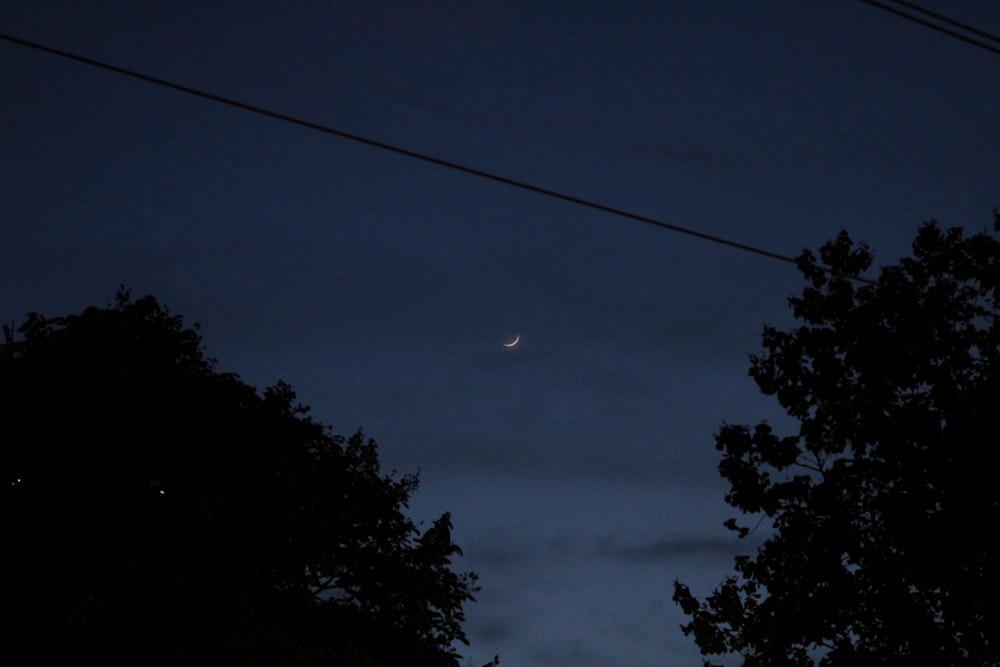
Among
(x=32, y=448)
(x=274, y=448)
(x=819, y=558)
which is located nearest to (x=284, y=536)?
(x=274, y=448)

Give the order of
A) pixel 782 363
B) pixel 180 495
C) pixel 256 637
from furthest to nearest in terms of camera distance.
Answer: pixel 782 363 → pixel 180 495 → pixel 256 637

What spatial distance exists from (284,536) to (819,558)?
40.8ft

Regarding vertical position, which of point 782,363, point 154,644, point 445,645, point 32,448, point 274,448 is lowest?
point 154,644

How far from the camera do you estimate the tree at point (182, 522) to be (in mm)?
19109

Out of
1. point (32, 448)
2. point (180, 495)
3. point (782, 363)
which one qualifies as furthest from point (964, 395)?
point (32, 448)

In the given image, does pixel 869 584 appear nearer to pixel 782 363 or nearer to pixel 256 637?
pixel 782 363

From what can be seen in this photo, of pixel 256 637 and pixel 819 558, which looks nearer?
pixel 256 637

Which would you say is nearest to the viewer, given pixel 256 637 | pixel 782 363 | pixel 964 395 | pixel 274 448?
pixel 256 637

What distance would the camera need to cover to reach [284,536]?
2302cm

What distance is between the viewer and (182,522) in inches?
817

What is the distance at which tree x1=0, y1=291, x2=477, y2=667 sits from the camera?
62.7 ft

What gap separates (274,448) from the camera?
24109mm

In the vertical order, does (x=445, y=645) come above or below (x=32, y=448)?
below

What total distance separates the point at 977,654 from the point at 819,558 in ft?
12.7
